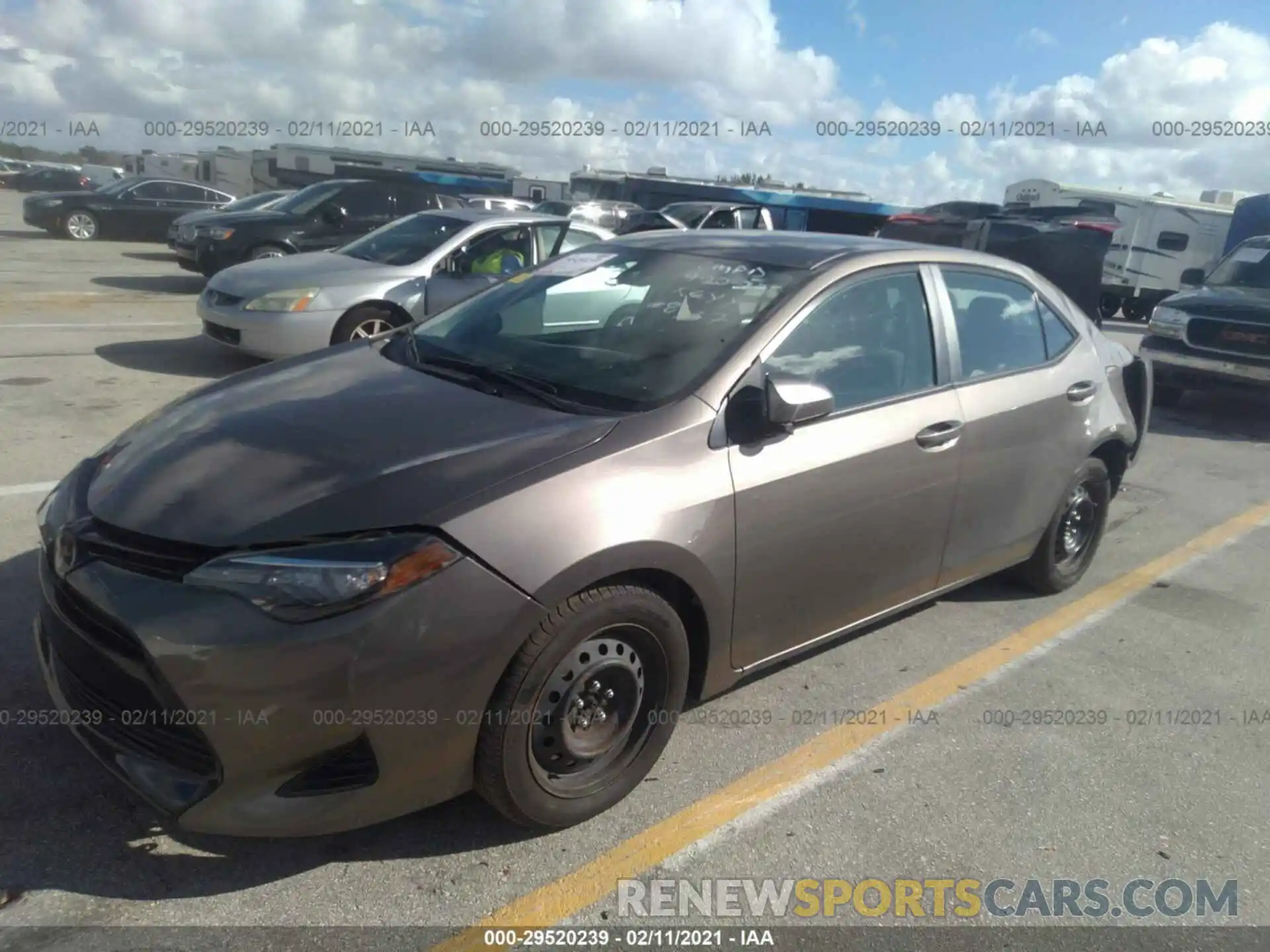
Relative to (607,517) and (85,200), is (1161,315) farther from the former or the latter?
(85,200)

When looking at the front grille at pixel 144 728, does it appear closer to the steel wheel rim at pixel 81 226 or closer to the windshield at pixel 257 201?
the windshield at pixel 257 201

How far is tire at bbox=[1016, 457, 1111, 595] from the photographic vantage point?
4.84 m

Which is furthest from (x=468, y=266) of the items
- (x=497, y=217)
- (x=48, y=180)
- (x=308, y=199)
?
(x=48, y=180)

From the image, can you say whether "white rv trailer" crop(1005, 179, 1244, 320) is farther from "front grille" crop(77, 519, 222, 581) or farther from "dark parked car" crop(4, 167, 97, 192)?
"dark parked car" crop(4, 167, 97, 192)

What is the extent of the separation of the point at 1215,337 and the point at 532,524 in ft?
31.6

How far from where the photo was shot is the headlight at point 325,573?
2406 millimetres

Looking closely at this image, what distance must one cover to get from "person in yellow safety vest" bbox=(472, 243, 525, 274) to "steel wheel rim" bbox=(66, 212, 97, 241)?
16.4 m

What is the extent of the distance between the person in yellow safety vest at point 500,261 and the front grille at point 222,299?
75.1 inches

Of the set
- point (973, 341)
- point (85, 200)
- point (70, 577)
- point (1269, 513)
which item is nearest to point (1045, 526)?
point (973, 341)

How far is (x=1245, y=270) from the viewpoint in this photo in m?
11.1

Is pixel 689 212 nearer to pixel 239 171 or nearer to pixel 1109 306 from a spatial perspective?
pixel 1109 306

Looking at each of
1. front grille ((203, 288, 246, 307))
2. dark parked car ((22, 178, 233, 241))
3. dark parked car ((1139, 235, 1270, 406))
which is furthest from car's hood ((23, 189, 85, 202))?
dark parked car ((1139, 235, 1270, 406))

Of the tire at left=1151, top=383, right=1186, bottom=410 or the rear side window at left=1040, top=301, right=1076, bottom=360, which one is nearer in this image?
the rear side window at left=1040, top=301, right=1076, bottom=360

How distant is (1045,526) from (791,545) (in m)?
2.01
